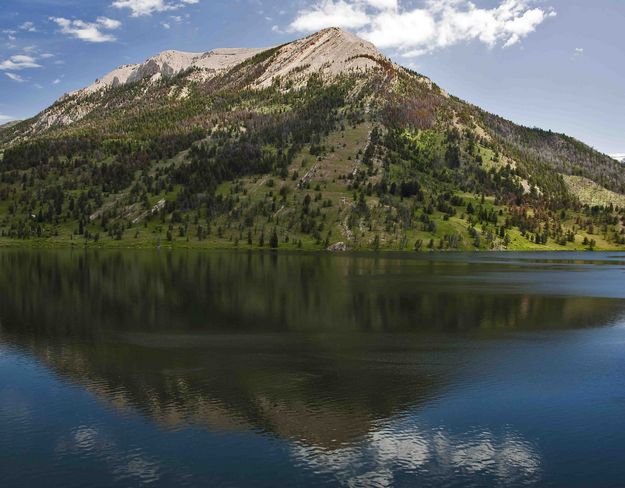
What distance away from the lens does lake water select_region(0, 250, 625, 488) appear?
24.9 metres

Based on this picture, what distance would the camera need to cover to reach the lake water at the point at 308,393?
979 inches

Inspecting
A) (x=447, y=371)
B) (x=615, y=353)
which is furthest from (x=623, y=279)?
(x=447, y=371)

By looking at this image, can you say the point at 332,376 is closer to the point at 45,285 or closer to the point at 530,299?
the point at 530,299

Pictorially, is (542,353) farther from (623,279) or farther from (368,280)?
(623,279)

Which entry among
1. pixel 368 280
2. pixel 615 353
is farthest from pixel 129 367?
pixel 368 280

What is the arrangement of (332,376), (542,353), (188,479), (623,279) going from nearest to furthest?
(188,479) < (332,376) < (542,353) < (623,279)

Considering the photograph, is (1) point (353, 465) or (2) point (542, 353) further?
(2) point (542, 353)

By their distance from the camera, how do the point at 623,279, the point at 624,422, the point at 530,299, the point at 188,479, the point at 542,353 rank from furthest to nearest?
the point at 623,279, the point at 530,299, the point at 542,353, the point at 624,422, the point at 188,479

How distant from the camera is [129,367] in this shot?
1633 inches

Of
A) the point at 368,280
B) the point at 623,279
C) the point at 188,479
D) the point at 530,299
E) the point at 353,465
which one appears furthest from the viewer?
the point at 623,279

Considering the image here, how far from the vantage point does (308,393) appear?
116 ft

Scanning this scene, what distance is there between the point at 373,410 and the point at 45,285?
2955 inches

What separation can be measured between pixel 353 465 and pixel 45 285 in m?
79.9

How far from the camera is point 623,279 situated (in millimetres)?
121500
